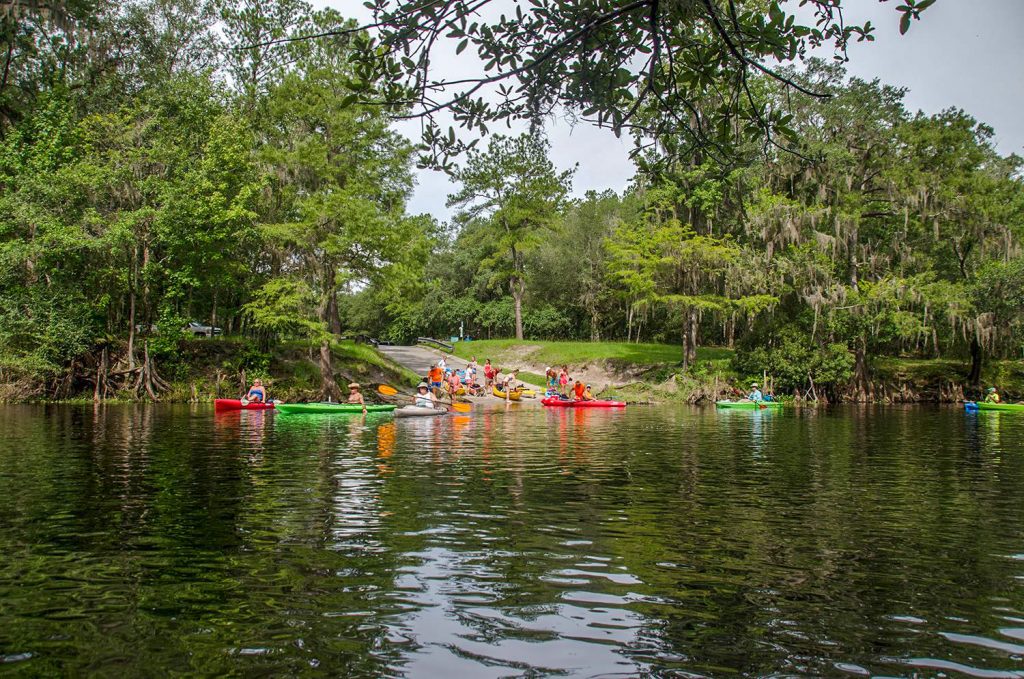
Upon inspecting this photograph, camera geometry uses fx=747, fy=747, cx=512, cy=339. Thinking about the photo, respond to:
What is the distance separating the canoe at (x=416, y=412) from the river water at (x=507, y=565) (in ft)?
37.0

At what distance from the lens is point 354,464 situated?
559 inches

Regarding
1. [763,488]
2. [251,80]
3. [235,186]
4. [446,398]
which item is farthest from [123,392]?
[763,488]

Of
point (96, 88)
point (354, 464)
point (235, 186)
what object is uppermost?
point (96, 88)

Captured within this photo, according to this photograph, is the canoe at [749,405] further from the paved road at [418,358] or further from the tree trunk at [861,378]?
the paved road at [418,358]

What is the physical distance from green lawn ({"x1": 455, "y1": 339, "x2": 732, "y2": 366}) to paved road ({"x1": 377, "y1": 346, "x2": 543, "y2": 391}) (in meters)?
1.92

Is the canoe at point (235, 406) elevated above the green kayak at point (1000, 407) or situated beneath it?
elevated above

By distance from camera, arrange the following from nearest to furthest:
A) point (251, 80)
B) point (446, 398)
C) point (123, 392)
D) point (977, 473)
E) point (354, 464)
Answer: point (977, 473)
point (354, 464)
point (123, 392)
point (446, 398)
point (251, 80)

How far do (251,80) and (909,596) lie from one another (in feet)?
137

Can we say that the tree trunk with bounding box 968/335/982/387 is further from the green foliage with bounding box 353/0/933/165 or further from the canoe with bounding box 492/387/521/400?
the green foliage with bounding box 353/0/933/165

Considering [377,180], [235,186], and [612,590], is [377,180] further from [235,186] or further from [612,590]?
[612,590]

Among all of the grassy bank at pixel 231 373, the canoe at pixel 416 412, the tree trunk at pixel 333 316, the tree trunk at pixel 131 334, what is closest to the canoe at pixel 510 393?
the grassy bank at pixel 231 373

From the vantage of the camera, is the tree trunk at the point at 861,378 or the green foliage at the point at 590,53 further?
the tree trunk at the point at 861,378

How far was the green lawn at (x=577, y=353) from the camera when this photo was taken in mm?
45938

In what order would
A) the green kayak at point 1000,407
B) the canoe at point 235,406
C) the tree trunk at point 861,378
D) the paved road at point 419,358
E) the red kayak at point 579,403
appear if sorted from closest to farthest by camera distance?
the canoe at point 235,406
the green kayak at point 1000,407
the red kayak at point 579,403
the tree trunk at point 861,378
the paved road at point 419,358
